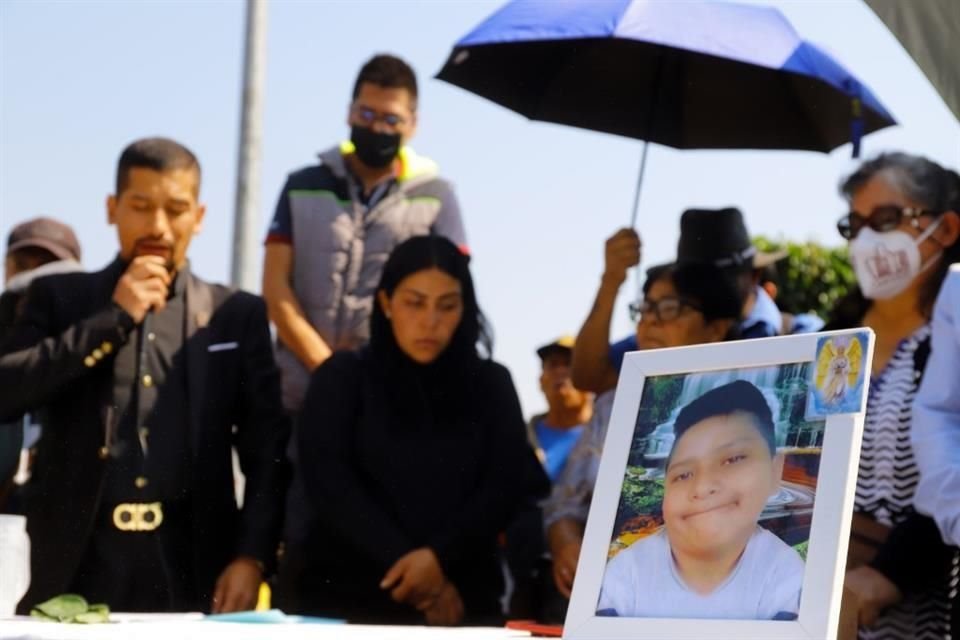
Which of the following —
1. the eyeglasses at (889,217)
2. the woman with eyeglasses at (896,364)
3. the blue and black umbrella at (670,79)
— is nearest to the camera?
the woman with eyeglasses at (896,364)

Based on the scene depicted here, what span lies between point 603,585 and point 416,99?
3.31 meters

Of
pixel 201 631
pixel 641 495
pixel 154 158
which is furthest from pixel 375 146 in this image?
pixel 641 495

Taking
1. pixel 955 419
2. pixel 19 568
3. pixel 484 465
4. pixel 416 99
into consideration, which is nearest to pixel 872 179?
pixel 955 419

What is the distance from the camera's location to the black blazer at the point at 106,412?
4242 millimetres

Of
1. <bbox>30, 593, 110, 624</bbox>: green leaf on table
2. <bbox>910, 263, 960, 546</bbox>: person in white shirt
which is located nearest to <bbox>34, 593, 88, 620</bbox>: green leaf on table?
<bbox>30, 593, 110, 624</bbox>: green leaf on table

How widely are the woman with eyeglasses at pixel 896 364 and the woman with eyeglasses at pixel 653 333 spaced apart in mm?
380

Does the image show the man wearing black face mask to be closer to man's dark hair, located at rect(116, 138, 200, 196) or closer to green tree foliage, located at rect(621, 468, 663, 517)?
man's dark hair, located at rect(116, 138, 200, 196)

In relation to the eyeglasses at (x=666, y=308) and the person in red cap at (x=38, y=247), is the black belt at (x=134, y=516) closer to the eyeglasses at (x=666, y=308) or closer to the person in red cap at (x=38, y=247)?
the eyeglasses at (x=666, y=308)

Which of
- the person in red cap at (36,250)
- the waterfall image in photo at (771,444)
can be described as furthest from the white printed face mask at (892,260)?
the person in red cap at (36,250)

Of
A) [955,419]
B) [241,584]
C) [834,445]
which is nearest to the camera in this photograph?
[834,445]

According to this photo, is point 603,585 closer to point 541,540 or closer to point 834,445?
point 834,445

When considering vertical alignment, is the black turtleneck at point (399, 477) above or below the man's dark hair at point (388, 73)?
below

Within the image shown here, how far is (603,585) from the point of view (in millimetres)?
2430

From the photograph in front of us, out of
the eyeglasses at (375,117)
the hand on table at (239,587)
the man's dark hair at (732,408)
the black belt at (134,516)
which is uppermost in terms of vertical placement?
the eyeglasses at (375,117)
